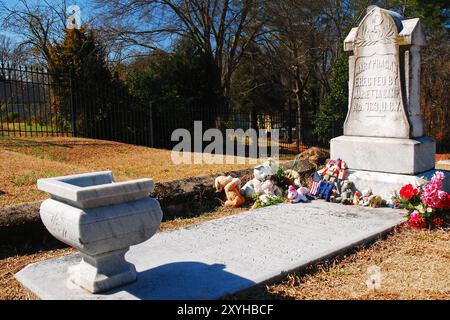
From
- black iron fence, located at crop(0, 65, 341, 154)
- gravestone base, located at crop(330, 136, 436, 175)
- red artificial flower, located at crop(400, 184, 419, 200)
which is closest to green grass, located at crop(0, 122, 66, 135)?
black iron fence, located at crop(0, 65, 341, 154)

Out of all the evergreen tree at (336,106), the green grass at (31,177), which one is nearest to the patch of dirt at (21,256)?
the green grass at (31,177)

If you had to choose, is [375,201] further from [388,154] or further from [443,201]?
[443,201]

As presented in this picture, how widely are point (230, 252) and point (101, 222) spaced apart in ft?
5.08

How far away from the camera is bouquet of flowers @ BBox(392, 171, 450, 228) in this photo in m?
5.06

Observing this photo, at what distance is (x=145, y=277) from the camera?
3533 millimetres

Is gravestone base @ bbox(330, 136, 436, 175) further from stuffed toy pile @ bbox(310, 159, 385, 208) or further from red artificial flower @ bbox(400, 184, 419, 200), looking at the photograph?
red artificial flower @ bbox(400, 184, 419, 200)

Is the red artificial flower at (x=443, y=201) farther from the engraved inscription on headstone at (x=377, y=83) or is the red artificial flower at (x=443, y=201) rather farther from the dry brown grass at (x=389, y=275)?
the engraved inscription on headstone at (x=377, y=83)

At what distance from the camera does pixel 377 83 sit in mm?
6367

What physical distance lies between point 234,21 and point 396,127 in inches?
455

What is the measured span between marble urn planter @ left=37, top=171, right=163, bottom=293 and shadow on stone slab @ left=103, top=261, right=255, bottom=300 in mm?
159

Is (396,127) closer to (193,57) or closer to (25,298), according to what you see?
(25,298)

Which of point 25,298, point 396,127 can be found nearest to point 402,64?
point 396,127

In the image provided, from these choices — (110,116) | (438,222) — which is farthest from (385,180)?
(110,116)

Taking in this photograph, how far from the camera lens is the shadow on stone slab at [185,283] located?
126 inches
